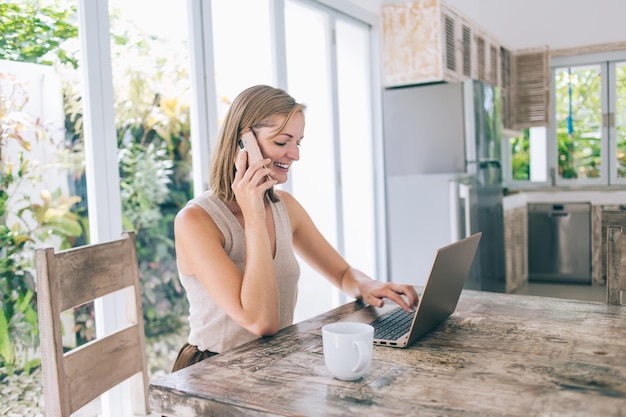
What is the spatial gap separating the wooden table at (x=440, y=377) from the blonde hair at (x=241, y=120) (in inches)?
18.4

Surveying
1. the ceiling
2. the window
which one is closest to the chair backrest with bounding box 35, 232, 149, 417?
the ceiling

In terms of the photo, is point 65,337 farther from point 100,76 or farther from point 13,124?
point 100,76

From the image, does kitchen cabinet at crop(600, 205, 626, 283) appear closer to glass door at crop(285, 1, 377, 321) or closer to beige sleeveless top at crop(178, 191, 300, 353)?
glass door at crop(285, 1, 377, 321)

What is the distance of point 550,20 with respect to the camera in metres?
5.59

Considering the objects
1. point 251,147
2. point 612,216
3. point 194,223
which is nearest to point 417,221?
point 612,216

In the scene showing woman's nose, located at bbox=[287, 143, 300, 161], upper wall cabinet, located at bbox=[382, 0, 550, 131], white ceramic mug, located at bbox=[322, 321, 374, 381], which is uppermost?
upper wall cabinet, located at bbox=[382, 0, 550, 131]

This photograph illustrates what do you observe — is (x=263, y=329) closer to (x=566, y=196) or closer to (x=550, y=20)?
(x=566, y=196)

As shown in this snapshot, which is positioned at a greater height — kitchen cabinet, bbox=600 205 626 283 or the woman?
the woman

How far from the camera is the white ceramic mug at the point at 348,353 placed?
3.16 ft

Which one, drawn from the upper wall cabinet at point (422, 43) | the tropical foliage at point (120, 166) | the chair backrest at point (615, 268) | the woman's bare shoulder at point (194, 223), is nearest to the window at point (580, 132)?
the upper wall cabinet at point (422, 43)

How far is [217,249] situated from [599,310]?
3.08 feet

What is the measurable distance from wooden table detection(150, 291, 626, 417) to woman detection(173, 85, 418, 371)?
0.14 m

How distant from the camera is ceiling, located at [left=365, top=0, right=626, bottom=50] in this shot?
5.34 meters

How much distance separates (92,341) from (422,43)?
3.14m
